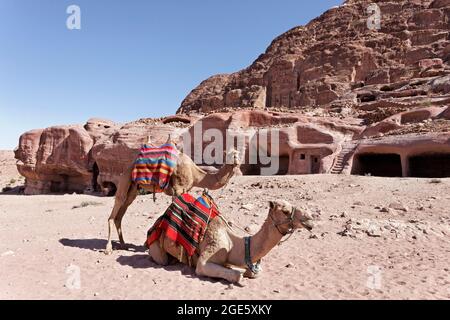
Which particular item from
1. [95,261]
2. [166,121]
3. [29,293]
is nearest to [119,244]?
[95,261]

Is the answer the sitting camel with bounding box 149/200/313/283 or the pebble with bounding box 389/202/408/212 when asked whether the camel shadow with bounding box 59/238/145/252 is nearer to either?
the sitting camel with bounding box 149/200/313/283

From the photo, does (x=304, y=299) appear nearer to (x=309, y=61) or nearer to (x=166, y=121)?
(x=166, y=121)

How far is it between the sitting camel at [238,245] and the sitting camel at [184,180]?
798 mm

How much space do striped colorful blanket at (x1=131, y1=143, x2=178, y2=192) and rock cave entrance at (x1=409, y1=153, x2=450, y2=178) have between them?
1666 centimetres

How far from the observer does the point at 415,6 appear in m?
60.2

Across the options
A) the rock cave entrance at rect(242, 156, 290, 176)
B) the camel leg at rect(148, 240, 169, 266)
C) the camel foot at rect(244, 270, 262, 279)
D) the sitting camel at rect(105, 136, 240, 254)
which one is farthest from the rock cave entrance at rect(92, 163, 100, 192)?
the camel foot at rect(244, 270, 262, 279)

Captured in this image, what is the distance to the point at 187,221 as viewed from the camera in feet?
15.9

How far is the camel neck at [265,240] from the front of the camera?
4170 millimetres

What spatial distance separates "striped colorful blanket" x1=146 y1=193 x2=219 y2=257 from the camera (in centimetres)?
471

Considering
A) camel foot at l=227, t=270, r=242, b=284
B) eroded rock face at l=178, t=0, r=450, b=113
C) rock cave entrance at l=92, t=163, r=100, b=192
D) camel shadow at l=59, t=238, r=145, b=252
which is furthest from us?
eroded rock face at l=178, t=0, r=450, b=113

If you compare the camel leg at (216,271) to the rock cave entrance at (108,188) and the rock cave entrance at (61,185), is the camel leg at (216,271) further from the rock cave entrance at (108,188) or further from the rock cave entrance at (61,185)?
the rock cave entrance at (61,185)

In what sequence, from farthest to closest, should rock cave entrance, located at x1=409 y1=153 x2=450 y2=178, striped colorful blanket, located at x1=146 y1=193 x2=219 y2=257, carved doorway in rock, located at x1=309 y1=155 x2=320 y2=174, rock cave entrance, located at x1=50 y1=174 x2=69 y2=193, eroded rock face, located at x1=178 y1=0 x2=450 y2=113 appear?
eroded rock face, located at x1=178 y1=0 x2=450 y2=113
rock cave entrance, located at x1=50 y1=174 x2=69 y2=193
carved doorway in rock, located at x1=309 y1=155 x2=320 y2=174
rock cave entrance, located at x1=409 y1=153 x2=450 y2=178
striped colorful blanket, located at x1=146 y1=193 x2=219 y2=257

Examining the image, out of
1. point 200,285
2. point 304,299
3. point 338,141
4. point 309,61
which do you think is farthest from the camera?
point 309,61
